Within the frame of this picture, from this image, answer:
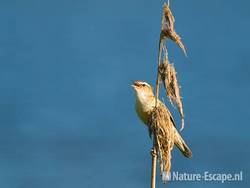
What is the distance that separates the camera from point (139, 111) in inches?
389

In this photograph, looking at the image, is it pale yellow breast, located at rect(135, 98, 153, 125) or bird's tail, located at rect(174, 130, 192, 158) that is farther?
bird's tail, located at rect(174, 130, 192, 158)

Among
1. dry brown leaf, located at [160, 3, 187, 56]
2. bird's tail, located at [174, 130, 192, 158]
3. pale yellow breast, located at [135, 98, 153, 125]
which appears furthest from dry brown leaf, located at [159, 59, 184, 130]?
bird's tail, located at [174, 130, 192, 158]

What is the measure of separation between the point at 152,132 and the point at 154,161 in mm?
1025

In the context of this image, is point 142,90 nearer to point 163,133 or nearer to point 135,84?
point 135,84

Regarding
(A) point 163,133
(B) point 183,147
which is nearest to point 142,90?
(B) point 183,147

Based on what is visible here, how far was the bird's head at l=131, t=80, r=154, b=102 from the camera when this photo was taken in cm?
1004

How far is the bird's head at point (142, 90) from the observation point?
10039 millimetres

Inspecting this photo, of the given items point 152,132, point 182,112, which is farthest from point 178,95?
point 152,132

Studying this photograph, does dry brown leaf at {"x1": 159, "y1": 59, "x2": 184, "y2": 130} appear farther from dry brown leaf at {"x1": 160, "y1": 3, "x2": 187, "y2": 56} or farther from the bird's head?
the bird's head

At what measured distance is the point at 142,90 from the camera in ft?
33.3

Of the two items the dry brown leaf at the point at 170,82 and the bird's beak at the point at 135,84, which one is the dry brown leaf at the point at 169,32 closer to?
the dry brown leaf at the point at 170,82

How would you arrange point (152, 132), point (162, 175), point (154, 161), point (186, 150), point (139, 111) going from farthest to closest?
point (186, 150), point (139, 111), point (152, 132), point (162, 175), point (154, 161)

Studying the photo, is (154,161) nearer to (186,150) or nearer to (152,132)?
(152,132)

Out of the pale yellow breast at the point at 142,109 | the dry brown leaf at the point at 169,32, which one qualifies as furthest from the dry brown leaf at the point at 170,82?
the pale yellow breast at the point at 142,109
